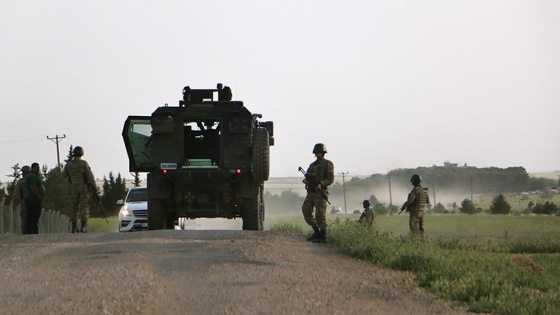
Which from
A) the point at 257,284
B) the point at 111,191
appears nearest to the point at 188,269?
the point at 257,284

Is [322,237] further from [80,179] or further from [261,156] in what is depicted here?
[80,179]

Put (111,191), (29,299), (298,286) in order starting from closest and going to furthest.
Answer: (29,299) < (298,286) < (111,191)

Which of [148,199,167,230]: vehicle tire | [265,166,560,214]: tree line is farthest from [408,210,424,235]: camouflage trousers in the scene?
[265,166,560,214]: tree line

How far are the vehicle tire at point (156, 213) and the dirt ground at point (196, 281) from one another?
17.5ft

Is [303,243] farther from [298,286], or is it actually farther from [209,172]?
[298,286]

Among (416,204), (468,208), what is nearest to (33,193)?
(416,204)

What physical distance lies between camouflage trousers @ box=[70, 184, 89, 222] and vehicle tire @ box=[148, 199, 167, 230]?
4.96 ft

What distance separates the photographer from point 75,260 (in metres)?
12.7

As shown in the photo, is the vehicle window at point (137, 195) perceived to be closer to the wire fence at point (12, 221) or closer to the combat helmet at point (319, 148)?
the wire fence at point (12, 221)

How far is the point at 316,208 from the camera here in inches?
667

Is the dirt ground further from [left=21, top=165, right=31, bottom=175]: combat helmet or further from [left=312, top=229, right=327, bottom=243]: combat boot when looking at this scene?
[left=21, top=165, right=31, bottom=175]: combat helmet

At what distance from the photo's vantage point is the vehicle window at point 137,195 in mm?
27180

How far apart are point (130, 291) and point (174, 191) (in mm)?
11827

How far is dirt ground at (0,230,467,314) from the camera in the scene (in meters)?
8.92
